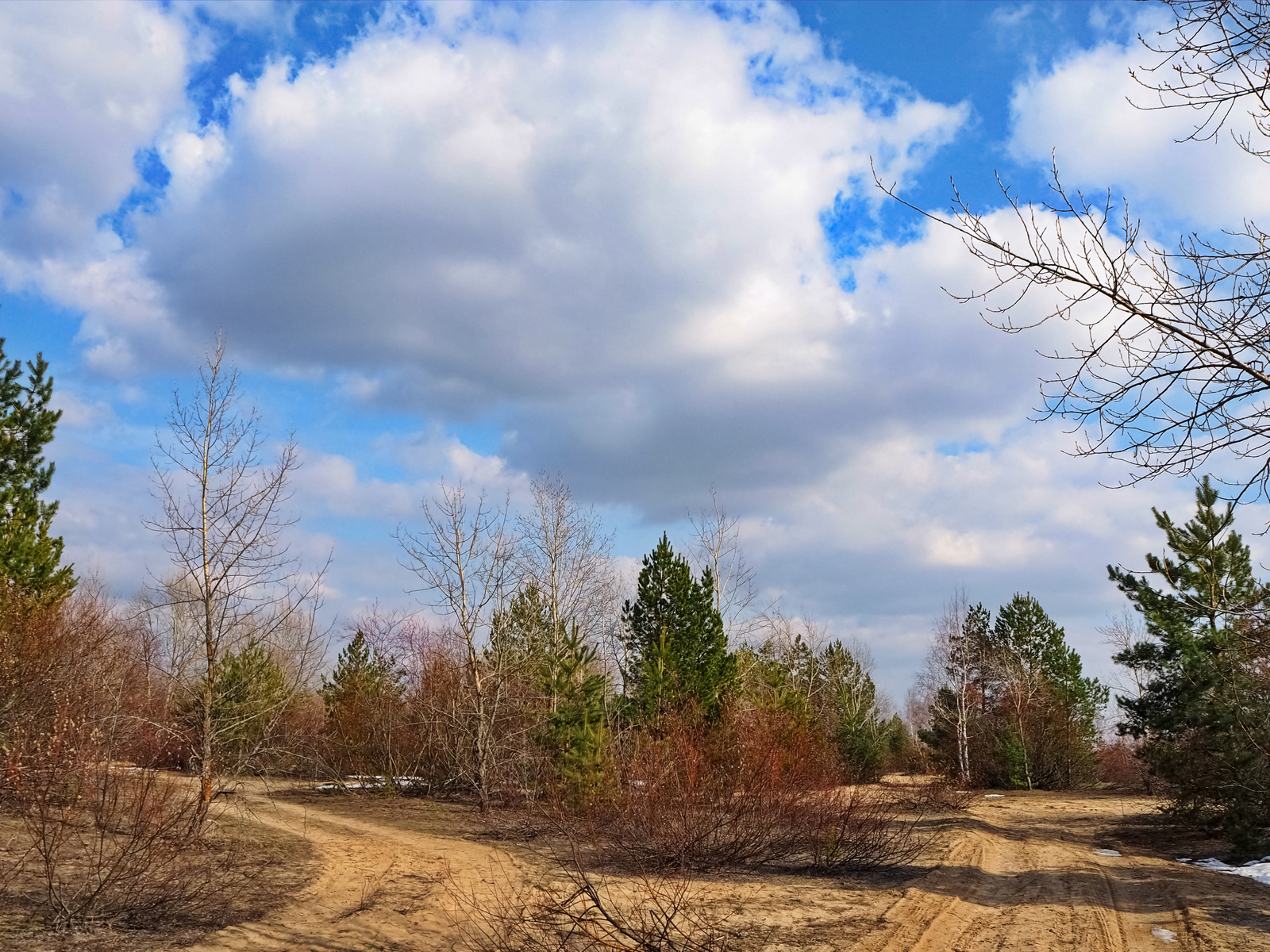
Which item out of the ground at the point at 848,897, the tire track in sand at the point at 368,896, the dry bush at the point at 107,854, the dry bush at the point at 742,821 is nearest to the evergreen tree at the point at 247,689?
the ground at the point at 848,897

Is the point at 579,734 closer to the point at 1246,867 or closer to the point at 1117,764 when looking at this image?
the point at 1246,867

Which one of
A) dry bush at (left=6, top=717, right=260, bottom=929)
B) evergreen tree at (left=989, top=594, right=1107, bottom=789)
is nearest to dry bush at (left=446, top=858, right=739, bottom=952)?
dry bush at (left=6, top=717, right=260, bottom=929)

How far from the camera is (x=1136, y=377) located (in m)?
3.96

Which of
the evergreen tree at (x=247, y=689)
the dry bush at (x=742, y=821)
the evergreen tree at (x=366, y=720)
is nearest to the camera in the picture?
the dry bush at (x=742, y=821)

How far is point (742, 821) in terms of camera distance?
1414cm

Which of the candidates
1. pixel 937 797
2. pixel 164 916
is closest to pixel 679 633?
pixel 937 797

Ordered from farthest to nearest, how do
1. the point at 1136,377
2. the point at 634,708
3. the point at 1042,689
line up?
1. the point at 1042,689
2. the point at 634,708
3. the point at 1136,377

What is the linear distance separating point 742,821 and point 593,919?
313 inches

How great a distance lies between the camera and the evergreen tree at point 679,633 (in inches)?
1114

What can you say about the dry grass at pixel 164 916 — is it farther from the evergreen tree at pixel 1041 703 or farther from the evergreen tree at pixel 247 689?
the evergreen tree at pixel 1041 703

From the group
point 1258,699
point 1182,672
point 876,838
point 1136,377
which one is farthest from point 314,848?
point 1182,672

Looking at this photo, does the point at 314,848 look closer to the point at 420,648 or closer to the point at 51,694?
the point at 51,694

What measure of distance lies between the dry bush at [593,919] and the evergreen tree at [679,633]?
51.7 feet

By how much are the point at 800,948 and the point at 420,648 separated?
2214 centimetres
